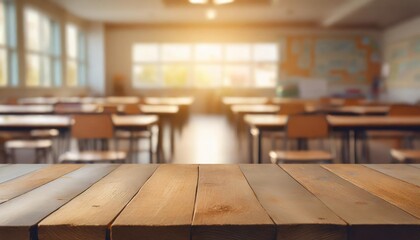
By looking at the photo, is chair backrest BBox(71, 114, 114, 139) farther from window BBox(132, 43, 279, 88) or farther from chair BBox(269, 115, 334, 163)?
window BBox(132, 43, 279, 88)

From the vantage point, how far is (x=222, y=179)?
1297mm

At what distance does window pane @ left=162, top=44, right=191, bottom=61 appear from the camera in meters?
14.6

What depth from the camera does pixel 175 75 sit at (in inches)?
583

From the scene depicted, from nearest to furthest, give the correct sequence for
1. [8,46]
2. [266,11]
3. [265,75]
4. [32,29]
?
[8,46] < [32,29] < [266,11] < [265,75]

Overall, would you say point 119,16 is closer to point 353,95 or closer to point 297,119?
point 353,95

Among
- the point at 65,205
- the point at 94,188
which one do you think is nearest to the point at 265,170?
the point at 94,188

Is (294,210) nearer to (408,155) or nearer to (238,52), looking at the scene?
(408,155)

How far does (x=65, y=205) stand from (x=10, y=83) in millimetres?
8532

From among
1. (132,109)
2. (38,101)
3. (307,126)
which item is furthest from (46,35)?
(307,126)

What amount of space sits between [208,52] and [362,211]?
13987mm

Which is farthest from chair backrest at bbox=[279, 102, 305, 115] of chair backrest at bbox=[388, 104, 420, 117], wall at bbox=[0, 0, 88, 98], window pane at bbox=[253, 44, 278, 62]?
window pane at bbox=[253, 44, 278, 62]

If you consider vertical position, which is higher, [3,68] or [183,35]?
[183,35]

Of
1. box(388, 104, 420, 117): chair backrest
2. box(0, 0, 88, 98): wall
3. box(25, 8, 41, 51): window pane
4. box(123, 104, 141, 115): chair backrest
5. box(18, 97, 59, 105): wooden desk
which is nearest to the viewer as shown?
box(388, 104, 420, 117): chair backrest

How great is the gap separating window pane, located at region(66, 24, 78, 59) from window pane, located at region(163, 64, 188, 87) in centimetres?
301
